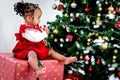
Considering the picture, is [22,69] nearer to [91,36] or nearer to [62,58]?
[62,58]

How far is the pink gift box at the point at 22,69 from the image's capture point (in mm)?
2498

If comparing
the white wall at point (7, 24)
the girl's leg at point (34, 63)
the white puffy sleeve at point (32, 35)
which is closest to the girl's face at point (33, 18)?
the white puffy sleeve at point (32, 35)

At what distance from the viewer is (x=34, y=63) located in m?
2.51

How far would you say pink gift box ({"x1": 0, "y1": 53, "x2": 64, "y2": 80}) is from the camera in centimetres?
250

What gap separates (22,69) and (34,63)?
111 millimetres

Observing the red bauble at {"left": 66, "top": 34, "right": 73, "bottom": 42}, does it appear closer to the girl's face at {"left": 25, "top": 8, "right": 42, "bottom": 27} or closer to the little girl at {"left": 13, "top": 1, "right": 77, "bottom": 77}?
the little girl at {"left": 13, "top": 1, "right": 77, "bottom": 77}

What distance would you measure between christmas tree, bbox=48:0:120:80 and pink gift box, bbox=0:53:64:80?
0.29m

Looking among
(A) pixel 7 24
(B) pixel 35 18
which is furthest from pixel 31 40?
(A) pixel 7 24

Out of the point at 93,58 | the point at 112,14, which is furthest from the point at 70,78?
the point at 112,14

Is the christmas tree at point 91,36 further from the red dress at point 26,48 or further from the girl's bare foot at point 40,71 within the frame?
the girl's bare foot at point 40,71

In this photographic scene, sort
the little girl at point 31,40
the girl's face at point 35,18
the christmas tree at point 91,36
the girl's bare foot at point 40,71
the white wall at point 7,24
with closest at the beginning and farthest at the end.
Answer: the girl's bare foot at point 40,71
the little girl at point 31,40
the girl's face at point 35,18
the christmas tree at point 91,36
the white wall at point 7,24

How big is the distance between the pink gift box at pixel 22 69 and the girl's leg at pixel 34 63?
0.05 meters

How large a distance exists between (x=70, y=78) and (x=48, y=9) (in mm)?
1147

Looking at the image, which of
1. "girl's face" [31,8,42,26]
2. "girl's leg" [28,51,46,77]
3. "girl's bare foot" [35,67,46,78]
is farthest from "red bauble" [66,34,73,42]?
"girl's bare foot" [35,67,46,78]
